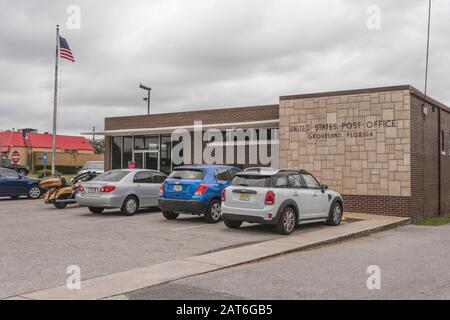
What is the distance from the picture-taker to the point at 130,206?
15.9m

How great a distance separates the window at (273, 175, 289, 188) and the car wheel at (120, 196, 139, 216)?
5576 millimetres

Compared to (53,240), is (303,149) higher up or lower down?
higher up

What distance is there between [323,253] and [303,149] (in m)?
9.30

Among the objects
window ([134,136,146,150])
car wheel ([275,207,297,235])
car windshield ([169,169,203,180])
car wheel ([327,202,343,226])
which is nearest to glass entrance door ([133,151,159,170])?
window ([134,136,146,150])

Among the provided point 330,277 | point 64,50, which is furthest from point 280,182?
point 64,50

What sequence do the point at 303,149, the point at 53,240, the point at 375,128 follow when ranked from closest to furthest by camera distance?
the point at 53,240
the point at 375,128
the point at 303,149

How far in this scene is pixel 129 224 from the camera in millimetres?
13672

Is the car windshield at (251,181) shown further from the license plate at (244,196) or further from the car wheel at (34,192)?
the car wheel at (34,192)

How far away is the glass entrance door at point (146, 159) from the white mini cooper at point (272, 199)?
564 inches

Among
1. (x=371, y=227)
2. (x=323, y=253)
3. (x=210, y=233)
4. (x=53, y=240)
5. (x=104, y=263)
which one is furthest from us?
(x=371, y=227)
